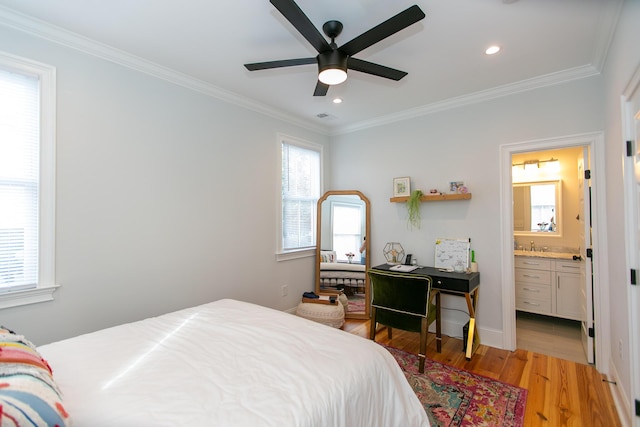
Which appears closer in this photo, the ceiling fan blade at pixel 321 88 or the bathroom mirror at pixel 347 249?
the ceiling fan blade at pixel 321 88

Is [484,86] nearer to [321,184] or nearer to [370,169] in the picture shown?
[370,169]

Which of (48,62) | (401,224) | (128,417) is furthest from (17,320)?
(401,224)

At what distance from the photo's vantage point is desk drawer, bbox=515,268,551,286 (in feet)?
12.0

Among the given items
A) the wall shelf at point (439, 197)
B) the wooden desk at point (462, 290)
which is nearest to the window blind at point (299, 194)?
the wall shelf at point (439, 197)

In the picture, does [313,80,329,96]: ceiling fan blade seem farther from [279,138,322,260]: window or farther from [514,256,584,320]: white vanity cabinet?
[514,256,584,320]: white vanity cabinet

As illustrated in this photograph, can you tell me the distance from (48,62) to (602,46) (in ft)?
13.3

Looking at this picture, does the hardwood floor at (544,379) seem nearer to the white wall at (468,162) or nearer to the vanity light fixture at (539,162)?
the white wall at (468,162)

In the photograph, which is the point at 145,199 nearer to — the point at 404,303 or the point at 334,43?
the point at 334,43

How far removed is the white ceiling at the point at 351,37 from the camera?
1.80 meters

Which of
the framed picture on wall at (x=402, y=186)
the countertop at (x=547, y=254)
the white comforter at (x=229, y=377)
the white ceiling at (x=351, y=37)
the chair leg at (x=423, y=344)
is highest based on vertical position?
the white ceiling at (x=351, y=37)

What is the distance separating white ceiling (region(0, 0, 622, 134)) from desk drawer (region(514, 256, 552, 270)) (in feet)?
7.28

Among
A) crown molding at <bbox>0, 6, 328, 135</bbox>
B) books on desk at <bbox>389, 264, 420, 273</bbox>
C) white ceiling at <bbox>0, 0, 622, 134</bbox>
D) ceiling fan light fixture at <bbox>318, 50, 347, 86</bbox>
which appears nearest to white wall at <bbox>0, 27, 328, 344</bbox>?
crown molding at <bbox>0, 6, 328, 135</bbox>

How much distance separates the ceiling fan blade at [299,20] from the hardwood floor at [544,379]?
9.05 ft

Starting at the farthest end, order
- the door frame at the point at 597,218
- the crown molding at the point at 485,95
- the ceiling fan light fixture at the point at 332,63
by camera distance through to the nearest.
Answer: the crown molding at the point at 485,95 → the door frame at the point at 597,218 → the ceiling fan light fixture at the point at 332,63
